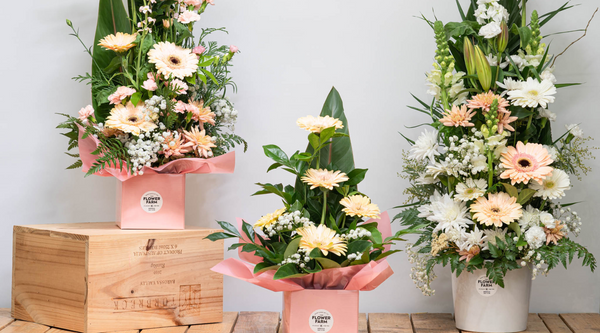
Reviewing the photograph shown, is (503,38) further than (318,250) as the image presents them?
Yes

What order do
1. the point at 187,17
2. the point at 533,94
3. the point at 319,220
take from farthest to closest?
the point at 187,17
the point at 533,94
the point at 319,220

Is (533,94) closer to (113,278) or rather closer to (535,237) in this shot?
(535,237)

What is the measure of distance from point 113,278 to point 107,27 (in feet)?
2.16

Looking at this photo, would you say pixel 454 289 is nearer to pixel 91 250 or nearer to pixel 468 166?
pixel 468 166

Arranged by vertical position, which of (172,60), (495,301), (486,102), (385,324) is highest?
(172,60)

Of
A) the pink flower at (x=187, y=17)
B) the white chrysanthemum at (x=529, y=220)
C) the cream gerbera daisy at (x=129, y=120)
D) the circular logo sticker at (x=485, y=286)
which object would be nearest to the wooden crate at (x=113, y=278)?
the cream gerbera daisy at (x=129, y=120)

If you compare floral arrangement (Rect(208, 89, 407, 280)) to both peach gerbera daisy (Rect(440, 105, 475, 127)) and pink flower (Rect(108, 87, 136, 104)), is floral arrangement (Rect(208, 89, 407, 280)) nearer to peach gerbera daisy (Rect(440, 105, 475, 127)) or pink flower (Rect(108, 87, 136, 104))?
peach gerbera daisy (Rect(440, 105, 475, 127))

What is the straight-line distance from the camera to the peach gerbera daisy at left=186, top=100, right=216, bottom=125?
48.6 inches

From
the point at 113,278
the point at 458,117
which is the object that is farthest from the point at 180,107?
the point at 458,117

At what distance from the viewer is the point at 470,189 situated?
1.19 m

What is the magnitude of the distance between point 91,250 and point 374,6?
108 centimetres

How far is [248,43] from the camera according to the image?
5.07 feet

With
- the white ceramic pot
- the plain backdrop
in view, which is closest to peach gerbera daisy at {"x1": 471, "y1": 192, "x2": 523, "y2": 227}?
the white ceramic pot

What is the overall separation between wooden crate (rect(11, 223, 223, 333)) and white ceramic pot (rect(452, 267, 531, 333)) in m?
0.65
